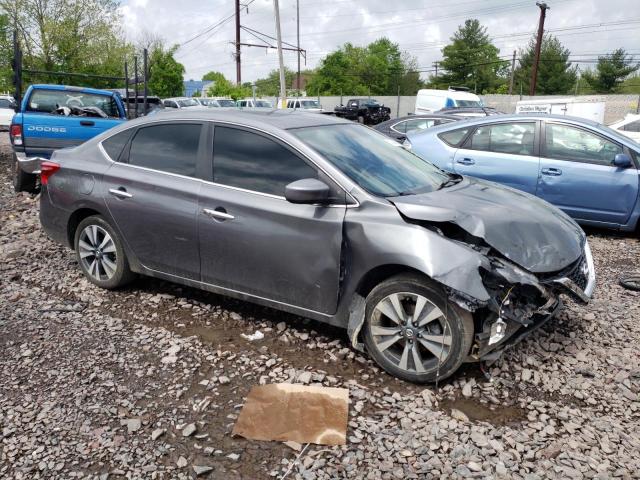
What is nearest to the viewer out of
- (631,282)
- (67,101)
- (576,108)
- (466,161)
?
(631,282)

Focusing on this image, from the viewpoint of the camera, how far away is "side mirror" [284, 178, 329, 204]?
11.3ft

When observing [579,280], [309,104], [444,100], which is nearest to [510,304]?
[579,280]

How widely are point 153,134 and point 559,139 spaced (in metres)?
5.08

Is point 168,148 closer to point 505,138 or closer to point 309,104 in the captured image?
point 505,138

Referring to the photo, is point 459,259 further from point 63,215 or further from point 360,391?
point 63,215

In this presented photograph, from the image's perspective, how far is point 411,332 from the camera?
339cm

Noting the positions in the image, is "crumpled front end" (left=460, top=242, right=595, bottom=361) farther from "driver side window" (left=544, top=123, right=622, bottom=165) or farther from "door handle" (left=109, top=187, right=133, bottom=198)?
"driver side window" (left=544, top=123, right=622, bottom=165)

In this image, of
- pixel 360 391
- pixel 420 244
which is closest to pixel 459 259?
pixel 420 244

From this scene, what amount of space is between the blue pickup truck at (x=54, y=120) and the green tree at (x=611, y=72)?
183 feet

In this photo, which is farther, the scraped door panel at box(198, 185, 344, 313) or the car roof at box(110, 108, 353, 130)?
the car roof at box(110, 108, 353, 130)

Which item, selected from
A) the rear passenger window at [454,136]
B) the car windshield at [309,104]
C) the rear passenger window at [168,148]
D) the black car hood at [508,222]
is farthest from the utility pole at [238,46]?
the black car hood at [508,222]

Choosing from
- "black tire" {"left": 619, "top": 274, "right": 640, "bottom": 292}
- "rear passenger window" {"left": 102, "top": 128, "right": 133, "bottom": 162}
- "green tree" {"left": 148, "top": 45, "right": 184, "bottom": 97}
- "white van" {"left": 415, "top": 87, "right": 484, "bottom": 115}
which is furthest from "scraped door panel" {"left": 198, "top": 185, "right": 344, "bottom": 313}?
"green tree" {"left": 148, "top": 45, "right": 184, "bottom": 97}

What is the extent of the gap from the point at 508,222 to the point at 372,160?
42.6 inches

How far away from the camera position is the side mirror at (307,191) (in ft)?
11.3
